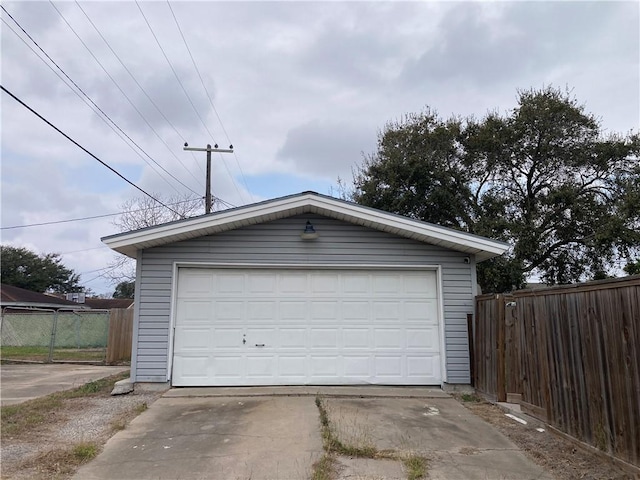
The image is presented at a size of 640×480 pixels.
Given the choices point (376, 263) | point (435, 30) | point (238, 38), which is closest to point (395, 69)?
point (435, 30)

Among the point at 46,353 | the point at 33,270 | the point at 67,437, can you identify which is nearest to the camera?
the point at 67,437

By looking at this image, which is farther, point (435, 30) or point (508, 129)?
point (508, 129)

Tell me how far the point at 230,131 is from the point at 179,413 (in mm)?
11372

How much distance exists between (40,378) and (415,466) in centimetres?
965

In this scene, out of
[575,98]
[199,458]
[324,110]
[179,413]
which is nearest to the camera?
[199,458]

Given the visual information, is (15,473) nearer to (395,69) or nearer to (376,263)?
(376,263)

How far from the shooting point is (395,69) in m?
11.4

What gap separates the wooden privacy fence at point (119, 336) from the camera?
13.8m

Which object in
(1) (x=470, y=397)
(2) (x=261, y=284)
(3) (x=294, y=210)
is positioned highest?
(3) (x=294, y=210)

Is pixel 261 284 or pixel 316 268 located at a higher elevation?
pixel 316 268

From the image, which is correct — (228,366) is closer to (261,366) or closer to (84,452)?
(261,366)

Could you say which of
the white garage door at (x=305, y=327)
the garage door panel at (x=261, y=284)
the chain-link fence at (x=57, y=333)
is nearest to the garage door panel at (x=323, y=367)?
the white garage door at (x=305, y=327)

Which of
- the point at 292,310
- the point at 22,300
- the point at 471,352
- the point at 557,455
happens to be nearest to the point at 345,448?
the point at 557,455

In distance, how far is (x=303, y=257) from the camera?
8141 mm
